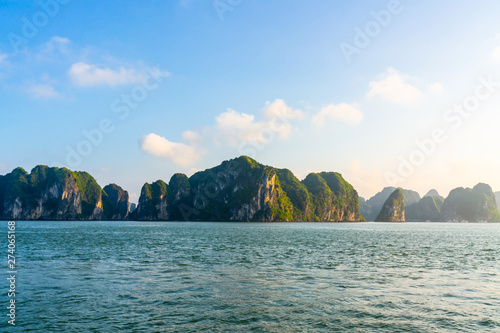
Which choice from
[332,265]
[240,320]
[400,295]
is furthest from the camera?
[332,265]

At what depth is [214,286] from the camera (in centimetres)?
2656

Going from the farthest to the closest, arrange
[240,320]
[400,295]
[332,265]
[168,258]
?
[168,258], [332,265], [400,295], [240,320]

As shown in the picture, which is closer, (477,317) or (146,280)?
(477,317)

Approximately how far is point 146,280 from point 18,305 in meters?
9.62

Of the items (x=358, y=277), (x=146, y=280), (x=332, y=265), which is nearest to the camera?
(x=146, y=280)

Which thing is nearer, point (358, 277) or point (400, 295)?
point (400, 295)

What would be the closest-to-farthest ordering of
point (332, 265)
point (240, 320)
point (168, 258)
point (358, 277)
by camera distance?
1. point (240, 320)
2. point (358, 277)
3. point (332, 265)
4. point (168, 258)

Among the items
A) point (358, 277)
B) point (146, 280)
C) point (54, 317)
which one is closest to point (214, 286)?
point (146, 280)

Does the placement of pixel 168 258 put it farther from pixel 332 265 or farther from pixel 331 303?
pixel 331 303

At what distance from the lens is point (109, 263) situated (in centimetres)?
3878

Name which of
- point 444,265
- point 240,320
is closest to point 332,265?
point 444,265

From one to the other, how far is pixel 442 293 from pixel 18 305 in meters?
28.9

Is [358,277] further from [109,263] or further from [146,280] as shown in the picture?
[109,263]

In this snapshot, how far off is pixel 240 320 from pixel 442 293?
16275mm
